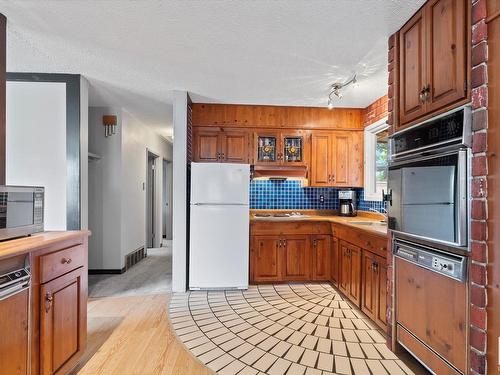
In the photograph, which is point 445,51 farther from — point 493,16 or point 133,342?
point 133,342

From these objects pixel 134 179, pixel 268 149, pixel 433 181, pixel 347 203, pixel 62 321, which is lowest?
pixel 62 321

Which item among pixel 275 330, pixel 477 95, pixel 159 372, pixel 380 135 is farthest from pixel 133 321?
pixel 380 135

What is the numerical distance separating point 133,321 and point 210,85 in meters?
2.52

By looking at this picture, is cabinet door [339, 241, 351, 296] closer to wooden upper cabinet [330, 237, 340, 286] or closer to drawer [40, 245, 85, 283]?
wooden upper cabinet [330, 237, 340, 286]

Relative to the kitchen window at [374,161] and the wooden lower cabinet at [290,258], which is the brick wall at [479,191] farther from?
the kitchen window at [374,161]

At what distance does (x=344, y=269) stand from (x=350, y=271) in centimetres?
16

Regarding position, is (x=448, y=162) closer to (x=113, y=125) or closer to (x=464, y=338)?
(x=464, y=338)

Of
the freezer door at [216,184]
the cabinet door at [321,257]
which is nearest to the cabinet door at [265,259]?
the cabinet door at [321,257]

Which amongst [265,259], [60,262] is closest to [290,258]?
[265,259]

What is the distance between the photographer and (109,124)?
3666 mm

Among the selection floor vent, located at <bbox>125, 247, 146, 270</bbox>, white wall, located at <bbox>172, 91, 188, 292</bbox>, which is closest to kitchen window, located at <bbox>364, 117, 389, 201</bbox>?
white wall, located at <bbox>172, 91, 188, 292</bbox>

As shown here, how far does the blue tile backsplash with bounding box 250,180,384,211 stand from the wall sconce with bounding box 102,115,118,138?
2130 millimetres

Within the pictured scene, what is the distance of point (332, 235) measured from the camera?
10.6ft

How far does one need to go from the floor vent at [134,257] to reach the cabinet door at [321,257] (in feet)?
9.03
